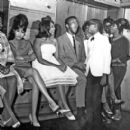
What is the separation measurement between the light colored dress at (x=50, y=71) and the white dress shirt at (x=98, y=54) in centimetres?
25

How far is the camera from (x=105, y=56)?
2.33 metres

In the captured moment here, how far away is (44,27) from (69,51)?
30 cm

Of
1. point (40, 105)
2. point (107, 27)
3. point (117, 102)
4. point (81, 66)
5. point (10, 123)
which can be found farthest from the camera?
point (117, 102)

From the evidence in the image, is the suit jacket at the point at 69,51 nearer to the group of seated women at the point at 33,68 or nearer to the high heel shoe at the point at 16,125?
the group of seated women at the point at 33,68

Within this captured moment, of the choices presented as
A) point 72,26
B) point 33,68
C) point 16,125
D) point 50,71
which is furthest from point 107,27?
point 16,125

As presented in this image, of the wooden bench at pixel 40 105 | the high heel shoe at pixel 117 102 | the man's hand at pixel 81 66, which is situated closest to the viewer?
the wooden bench at pixel 40 105

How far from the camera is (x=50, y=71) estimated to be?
2018 millimetres

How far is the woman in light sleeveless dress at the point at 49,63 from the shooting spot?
1.97m

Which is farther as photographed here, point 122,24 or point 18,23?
point 122,24

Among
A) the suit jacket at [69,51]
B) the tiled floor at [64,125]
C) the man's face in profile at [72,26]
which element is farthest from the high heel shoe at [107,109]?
the man's face in profile at [72,26]

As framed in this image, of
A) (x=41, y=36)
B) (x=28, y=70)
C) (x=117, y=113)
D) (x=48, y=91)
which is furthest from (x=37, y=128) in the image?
(x=117, y=113)

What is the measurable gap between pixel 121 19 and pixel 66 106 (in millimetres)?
962

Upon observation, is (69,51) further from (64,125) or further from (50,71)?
(64,125)

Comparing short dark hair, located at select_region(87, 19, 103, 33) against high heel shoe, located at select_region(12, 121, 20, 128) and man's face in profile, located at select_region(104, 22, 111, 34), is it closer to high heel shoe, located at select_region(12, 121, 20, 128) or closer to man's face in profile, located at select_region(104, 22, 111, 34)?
man's face in profile, located at select_region(104, 22, 111, 34)
